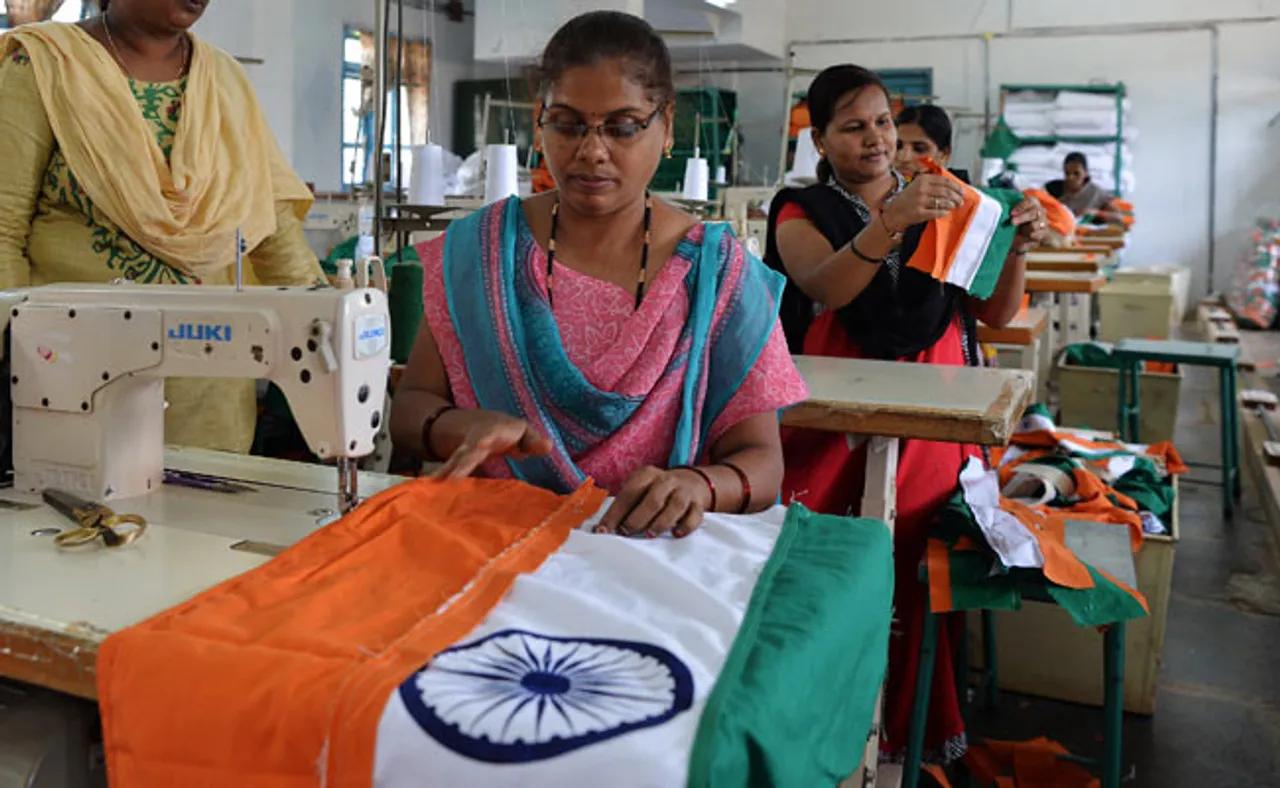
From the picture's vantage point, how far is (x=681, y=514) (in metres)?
1.12

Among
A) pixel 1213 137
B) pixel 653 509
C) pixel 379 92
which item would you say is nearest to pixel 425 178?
pixel 379 92

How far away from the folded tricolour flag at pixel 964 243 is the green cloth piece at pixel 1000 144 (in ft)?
24.8

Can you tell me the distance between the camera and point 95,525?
1.16 metres

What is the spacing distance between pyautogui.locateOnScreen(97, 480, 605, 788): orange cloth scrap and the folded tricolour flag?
143 cm

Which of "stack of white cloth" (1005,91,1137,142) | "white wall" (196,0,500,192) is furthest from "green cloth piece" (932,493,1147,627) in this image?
"stack of white cloth" (1005,91,1137,142)

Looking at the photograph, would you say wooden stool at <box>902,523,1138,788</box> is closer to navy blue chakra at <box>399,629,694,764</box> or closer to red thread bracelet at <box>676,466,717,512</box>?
red thread bracelet at <box>676,466,717,512</box>

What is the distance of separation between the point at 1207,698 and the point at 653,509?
2.38m

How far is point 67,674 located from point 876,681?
2.29ft

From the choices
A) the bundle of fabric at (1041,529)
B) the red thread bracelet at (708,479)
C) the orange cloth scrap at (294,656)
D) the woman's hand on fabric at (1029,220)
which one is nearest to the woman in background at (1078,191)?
the bundle of fabric at (1041,529)

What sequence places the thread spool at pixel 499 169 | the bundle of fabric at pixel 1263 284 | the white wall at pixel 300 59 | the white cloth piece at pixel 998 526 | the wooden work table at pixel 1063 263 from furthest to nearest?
the bundle of fabric at pixel 1263 284 < the white wall at pixel 300 59 < the wooden work table at pixel 1063 263 < the thread spool at pixel 499 169 < the white cloth piece at pixel 998 526

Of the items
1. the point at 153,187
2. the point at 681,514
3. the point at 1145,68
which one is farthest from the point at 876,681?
the point at 1145,68

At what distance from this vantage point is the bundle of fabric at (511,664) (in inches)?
28.0

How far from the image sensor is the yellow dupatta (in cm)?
184

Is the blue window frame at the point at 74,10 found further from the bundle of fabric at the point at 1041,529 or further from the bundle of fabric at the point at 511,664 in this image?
the bundle of fabric at the point at 511,664
